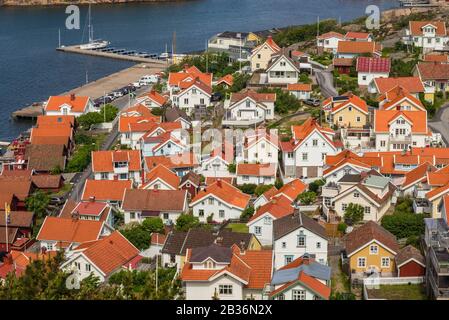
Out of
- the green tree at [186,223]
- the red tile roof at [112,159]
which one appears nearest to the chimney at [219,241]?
the green tree at [186,223]

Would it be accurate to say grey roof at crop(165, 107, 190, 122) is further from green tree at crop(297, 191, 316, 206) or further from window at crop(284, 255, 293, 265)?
window at crop(284, 255, 293, 265)

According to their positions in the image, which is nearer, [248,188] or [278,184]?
[248,188]

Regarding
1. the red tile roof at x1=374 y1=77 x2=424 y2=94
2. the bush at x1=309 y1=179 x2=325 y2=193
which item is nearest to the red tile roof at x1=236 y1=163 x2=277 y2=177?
the bush at x1=309 y1=179 x2=325 y2=193

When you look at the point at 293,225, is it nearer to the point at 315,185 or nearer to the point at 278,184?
the point at 315,185

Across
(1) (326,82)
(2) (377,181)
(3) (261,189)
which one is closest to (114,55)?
(1) (326,82)

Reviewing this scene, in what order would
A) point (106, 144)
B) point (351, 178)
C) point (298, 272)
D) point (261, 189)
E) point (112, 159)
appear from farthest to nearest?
point (106, 144) → point (112, 159) → point (261, 189) → point (351, 178) → point (298, 272)

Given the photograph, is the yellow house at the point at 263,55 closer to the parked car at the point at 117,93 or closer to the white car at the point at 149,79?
the parked car at the point at 117,93
